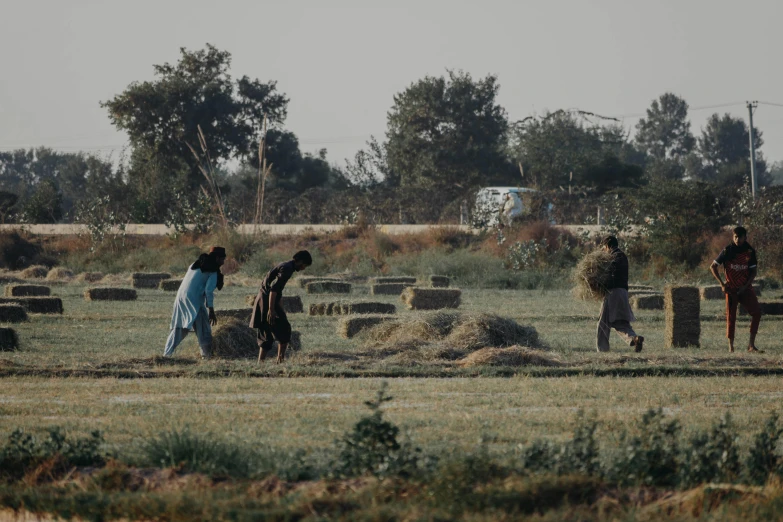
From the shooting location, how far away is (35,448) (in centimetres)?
881

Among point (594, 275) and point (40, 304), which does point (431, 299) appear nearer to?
point (40, 304)

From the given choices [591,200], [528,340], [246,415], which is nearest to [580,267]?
[528,340]

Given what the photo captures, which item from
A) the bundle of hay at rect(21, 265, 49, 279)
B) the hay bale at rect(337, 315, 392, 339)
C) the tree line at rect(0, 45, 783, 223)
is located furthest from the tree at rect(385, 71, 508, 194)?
the hay bale at rect(337, 315, 392, 339)

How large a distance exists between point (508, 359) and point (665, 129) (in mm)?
113213

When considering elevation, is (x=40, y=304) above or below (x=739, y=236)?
below

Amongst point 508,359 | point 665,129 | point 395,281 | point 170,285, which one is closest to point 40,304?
point 170,285

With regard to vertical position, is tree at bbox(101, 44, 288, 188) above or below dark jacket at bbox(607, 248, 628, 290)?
above

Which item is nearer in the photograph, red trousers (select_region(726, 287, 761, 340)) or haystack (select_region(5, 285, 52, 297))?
red trousers (select_region(726, 287, 761, 340))

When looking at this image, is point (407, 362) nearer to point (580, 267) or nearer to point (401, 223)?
point (580, 267)

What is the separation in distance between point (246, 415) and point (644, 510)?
4.87 m

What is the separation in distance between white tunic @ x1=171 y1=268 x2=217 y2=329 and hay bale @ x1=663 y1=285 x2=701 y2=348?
701 centimetres

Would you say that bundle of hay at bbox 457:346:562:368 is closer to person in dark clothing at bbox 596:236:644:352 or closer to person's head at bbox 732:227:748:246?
person in dark clothing at bbox 596:236:644:352

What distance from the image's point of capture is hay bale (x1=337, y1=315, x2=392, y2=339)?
19.5 meters

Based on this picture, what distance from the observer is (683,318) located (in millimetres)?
18500
